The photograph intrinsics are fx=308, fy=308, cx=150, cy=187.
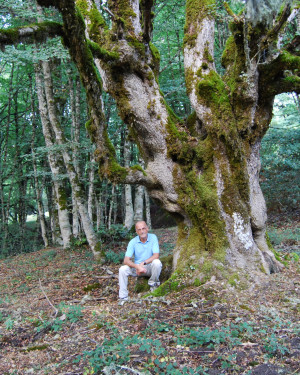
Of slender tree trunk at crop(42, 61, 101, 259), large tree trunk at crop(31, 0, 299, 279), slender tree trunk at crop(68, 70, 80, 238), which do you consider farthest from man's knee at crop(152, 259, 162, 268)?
slender tree trunk at crop(68, 70, 80, 238)

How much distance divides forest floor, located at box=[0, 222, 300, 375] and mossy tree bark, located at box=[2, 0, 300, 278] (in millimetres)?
656

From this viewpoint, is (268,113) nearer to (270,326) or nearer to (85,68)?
(85,68)

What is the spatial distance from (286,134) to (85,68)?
26.2 feet

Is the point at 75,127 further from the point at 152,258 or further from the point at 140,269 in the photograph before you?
the point at 140,269

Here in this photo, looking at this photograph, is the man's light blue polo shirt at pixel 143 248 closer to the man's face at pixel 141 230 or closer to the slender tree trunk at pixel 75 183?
the man's face at pixel 141 230

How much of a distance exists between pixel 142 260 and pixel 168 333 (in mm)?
2047

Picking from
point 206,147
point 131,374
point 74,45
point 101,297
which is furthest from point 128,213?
point 131,374

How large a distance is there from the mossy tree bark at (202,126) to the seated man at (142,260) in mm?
423

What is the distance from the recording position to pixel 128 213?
11.6m

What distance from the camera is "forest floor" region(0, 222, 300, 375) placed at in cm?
270

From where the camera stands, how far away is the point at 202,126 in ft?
17.7

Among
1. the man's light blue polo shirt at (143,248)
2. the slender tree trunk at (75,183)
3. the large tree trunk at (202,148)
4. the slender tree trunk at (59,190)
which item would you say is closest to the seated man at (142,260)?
the man's light blue polo shirt at (143,248)

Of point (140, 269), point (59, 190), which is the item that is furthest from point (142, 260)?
point (59, 190)

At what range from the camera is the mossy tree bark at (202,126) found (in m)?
4.74
